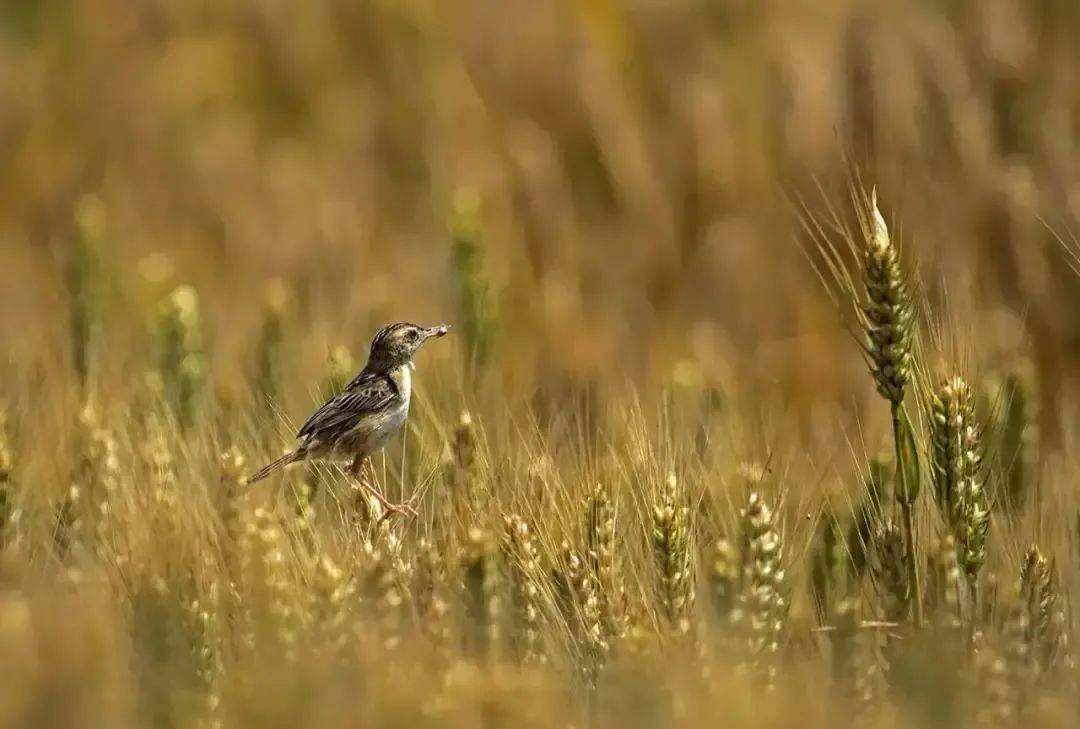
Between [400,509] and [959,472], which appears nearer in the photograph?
[959,472]

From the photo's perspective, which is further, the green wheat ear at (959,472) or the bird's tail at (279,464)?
the bird's tail at (279,464)

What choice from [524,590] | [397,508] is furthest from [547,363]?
[524,590]

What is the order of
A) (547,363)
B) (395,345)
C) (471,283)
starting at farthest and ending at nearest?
1. (547,363)
2. (471,283)
3. (395,345)

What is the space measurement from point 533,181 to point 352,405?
2383 millimetres

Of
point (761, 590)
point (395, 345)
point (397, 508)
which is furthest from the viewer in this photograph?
point (395, 345)

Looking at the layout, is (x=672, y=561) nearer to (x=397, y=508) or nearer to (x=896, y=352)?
(x=896, y=352)

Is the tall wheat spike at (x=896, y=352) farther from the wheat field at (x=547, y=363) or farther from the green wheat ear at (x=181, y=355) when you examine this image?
the green wheat ear at (x=181, y=355)

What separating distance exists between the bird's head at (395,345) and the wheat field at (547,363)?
0.18m

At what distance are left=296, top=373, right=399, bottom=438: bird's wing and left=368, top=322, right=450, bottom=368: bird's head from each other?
0.04 metres

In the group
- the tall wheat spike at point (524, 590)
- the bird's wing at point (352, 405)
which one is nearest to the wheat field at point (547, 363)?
the tall wheat spike at point (524, 590)

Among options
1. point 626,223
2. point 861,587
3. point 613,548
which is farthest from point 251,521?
point 626,223

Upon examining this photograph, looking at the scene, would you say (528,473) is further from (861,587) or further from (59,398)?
(59,398)

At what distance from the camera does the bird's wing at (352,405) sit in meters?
2.84

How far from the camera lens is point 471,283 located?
12.5 feet
